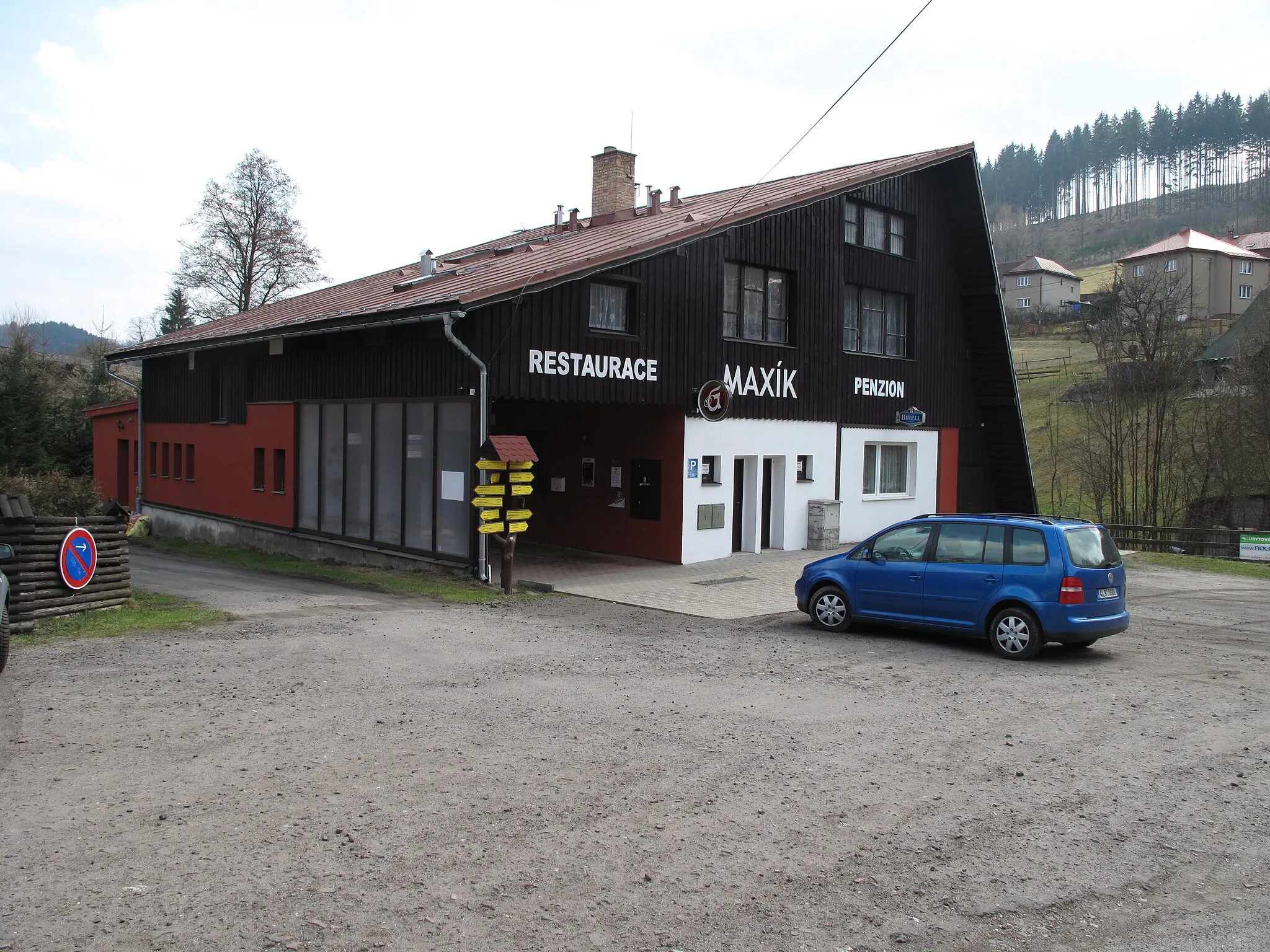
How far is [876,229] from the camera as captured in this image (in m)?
23.7

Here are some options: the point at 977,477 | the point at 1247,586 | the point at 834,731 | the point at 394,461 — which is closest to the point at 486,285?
the point at 394,461

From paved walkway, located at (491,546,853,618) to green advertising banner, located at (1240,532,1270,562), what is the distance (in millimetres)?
9861

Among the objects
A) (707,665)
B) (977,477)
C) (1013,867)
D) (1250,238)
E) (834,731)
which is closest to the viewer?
(1013,867)

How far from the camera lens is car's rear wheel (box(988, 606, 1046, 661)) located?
10.9 metres

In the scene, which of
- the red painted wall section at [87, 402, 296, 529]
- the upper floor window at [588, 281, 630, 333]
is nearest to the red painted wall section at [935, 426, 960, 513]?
the upper floor window at [588, 281, 630, 333]

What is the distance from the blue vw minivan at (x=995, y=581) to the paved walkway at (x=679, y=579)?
230 cm

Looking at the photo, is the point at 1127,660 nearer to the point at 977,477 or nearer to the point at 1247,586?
the point at 1247,586

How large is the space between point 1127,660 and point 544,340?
954 centimetres

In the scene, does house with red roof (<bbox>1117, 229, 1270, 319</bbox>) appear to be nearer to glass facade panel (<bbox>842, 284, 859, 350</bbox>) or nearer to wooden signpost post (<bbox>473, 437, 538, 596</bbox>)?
glass facade panel (<bbox>842, 284, 859, 350</bbox>)

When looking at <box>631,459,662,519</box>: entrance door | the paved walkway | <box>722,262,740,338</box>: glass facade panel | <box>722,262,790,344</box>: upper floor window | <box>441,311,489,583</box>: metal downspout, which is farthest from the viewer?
<box>722,262,790,344</box>: upper floor window

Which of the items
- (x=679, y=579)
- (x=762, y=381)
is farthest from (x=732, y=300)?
(x=679, y=579)

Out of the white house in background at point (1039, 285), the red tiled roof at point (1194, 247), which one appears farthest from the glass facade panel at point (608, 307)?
the white house in background at point (1039, 285)

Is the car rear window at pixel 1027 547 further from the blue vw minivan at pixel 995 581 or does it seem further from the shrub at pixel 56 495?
the shrub at pixel 56 495

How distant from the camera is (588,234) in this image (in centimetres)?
2214
